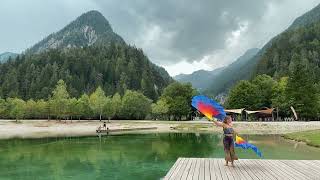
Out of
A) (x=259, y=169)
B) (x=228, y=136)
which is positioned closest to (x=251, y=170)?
(x=259, y=169)

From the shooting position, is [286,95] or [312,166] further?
[286,95]

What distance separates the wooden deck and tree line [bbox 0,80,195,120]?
475 feet

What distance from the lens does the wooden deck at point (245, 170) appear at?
70.5 ft

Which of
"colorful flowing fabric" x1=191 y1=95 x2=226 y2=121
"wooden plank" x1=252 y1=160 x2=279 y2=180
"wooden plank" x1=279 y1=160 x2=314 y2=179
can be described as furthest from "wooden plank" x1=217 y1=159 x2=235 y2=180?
"wooden plank" x1=279 y1=160 x2=314 y2=179

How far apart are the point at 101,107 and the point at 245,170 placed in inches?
6095

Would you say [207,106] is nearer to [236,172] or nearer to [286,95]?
[236,172]

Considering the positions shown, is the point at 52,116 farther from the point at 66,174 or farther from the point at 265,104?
the point at 66,174

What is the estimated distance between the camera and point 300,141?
61406 millimetres

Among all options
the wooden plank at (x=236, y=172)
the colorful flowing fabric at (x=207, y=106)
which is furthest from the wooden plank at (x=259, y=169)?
the colorful flowing fabric at (x=207, y=106)

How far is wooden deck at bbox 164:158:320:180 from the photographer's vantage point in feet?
70.5

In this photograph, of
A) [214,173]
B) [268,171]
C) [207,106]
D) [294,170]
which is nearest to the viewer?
[214,173]

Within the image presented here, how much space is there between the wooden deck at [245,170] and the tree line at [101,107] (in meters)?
145

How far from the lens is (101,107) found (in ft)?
576

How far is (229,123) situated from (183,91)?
157 metres
